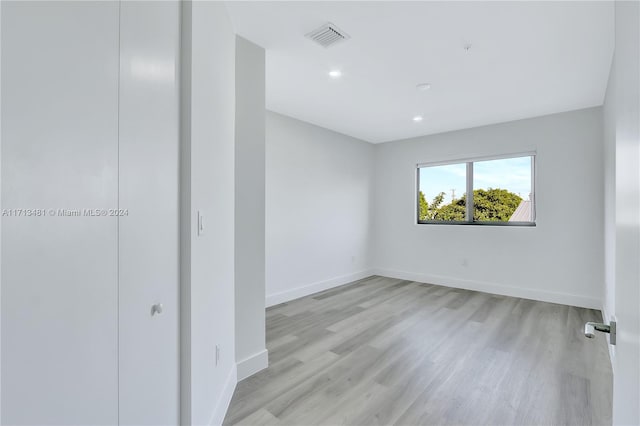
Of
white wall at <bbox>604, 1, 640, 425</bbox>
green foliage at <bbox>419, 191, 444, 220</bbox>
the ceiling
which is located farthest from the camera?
green foliage at <bbox>419, 191, 444, 220</bbox>

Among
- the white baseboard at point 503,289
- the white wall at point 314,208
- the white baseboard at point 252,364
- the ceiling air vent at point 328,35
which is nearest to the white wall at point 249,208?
the white baseboard at point 252,364

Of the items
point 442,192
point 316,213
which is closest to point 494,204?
point 442,192

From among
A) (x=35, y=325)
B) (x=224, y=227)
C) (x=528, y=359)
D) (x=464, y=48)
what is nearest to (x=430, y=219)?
(x=528, y=359)

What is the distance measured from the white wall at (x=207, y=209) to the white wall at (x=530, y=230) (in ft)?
12.6

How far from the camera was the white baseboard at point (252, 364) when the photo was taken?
2069 mm

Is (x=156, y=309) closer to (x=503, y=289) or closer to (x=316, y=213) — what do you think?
(x=316, y=213)

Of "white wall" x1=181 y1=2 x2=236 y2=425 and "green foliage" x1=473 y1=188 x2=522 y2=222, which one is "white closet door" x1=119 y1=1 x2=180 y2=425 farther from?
"green foliage" x1=473 y1=188 x2=522 y2=222

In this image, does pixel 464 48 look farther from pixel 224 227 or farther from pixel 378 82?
pixel 224 227

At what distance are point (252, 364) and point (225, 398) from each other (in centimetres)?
39

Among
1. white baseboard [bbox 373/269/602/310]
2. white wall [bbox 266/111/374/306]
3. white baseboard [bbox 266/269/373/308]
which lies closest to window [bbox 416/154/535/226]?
white baseboard [bbox 373/269/602/310]

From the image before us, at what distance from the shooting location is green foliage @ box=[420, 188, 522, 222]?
4.29 m

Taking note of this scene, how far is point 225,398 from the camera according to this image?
1752 millimetres

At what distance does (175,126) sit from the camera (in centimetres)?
120

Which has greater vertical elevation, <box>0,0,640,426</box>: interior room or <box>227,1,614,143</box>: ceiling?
<box>227,1,614,143</box>: ceiling
